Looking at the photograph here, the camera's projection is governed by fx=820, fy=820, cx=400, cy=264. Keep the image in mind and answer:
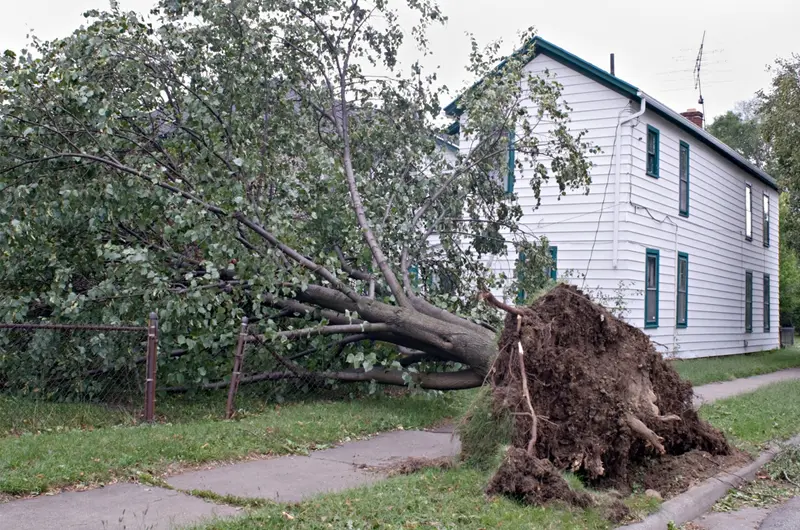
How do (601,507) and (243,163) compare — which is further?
(243,163)

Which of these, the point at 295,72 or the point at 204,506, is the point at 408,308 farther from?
the point at 204,506

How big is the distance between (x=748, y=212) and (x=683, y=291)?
6.64m

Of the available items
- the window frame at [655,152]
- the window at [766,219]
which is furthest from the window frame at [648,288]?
the window at [766,219]

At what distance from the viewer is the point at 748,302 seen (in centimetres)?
2441

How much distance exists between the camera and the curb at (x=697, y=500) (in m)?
5.89

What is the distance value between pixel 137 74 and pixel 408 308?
171 inches

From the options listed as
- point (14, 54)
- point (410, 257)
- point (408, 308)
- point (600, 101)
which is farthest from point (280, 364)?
point (600, 101)

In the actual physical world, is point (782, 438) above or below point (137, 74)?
below

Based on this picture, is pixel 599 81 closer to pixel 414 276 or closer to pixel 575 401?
pixel 414 276

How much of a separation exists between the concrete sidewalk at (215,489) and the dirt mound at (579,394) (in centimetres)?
135

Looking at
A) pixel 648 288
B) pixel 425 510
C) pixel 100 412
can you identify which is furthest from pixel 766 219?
pixel 425 510

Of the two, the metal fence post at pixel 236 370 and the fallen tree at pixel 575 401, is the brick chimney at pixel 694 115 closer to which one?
the fallen tree at pixel 575 401

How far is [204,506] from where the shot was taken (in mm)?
5559

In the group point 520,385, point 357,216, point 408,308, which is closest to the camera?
point 520,385
